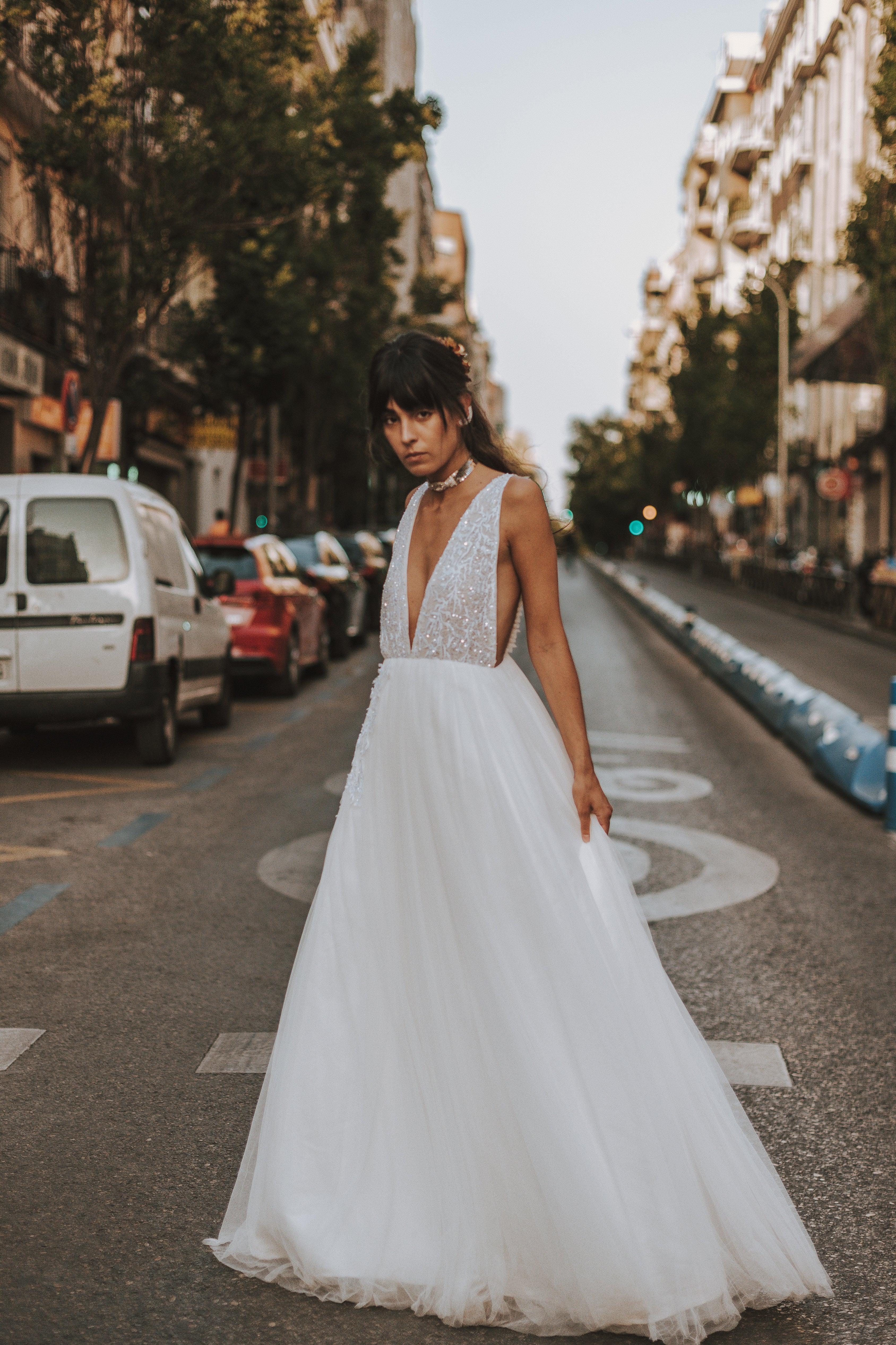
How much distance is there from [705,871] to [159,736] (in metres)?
4.32

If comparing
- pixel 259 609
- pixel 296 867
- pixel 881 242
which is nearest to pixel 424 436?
pixel 296 867

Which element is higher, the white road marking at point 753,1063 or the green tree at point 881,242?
the green tree at point 881,242

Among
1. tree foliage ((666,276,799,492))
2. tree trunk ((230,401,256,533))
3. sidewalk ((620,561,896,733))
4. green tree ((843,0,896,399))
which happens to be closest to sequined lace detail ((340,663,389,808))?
sidewalk ((620,561,896,733))

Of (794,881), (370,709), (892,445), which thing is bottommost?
(794,881)

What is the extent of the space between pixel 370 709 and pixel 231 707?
10585 mm

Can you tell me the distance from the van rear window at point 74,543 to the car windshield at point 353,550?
42.7ft

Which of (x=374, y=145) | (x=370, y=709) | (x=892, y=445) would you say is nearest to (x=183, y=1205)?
(x=370, y=709)

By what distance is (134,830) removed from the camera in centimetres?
814

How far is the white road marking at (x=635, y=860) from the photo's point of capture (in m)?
7.22

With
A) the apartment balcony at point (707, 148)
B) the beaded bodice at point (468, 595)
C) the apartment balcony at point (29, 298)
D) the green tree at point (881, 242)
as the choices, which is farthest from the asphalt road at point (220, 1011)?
the apartment balcony at point (707, 148)

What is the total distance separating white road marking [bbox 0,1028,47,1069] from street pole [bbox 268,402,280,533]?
93.4 ft

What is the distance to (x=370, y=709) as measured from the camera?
332 cm

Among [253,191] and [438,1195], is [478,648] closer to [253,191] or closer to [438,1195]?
[438,1195]

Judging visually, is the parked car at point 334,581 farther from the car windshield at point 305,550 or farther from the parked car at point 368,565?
the parked car at point 368,565
